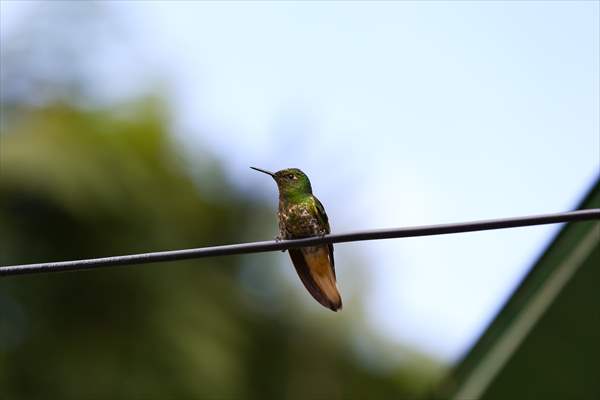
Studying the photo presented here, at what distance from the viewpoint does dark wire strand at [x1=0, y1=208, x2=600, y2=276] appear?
9.95 feet

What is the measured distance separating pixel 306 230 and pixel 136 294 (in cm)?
636

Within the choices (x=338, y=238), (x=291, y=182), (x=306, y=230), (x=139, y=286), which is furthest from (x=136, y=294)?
(x=338, y=238)

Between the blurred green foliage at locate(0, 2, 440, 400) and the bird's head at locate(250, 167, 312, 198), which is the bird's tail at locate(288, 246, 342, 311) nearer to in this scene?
the bird's head at locate(250, 167, 312, 198)

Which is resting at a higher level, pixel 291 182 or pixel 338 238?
pixel 291 182

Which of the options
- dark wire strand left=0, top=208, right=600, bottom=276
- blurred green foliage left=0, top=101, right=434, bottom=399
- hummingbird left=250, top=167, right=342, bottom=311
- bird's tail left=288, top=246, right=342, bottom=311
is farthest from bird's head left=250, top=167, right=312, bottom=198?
blurred green foliage left=0, top=101, right=434, bottom=399

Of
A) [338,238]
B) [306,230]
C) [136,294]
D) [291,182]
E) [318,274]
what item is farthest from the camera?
[136,294]

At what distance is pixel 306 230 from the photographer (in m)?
5.35

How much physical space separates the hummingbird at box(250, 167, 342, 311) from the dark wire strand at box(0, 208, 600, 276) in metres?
1.61

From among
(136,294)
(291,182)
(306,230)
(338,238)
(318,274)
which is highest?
(291,182)

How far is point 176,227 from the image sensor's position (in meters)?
11.5

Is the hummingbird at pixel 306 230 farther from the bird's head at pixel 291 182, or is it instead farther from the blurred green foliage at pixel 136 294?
the blurred green foliage at pixel 136 294

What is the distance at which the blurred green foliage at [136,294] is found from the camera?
1045cm

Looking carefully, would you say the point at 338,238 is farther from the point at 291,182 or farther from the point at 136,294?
the point at 136,294

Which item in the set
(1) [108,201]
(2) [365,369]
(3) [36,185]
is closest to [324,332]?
(2) [365,369]
